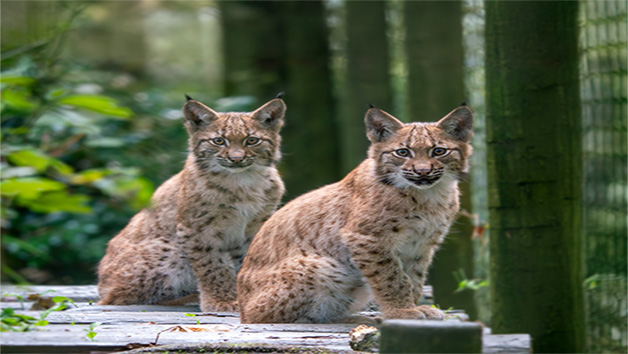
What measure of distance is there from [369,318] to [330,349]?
1029mm

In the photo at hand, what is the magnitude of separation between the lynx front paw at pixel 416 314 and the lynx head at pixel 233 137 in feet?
5.60

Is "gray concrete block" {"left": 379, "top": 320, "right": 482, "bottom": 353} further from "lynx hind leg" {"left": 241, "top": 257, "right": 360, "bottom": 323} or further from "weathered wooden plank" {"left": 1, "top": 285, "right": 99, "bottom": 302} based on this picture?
"weathered wooden plank" {"left": 1, "top": 285, "right": 99, "bottom": 302}

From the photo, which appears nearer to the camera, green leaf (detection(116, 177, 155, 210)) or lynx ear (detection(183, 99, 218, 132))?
green leaf (detection(116, 177, 155, 210))

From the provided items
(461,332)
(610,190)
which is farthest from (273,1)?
(461,332)

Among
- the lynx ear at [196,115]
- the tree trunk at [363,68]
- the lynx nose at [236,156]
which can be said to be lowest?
the lynx nose at [236,156]

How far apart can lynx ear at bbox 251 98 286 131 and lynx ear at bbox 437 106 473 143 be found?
1.60 meters

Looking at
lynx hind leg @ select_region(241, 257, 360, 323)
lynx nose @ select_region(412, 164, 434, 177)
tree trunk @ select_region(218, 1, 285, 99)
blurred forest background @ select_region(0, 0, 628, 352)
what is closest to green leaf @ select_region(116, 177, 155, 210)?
blurred forest background @ select_region(0, 0, 628, 352)

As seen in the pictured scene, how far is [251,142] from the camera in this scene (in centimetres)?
550

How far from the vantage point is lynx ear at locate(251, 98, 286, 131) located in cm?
561

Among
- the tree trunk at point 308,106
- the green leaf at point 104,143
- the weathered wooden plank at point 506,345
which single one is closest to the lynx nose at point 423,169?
the weathered wooden plank at point 506,345

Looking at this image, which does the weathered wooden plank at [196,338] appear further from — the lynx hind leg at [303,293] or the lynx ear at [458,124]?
the lynx ear at [458,124]

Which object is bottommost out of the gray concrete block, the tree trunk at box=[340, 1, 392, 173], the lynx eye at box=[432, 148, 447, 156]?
the gray concrete block

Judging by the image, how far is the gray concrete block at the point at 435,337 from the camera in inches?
111

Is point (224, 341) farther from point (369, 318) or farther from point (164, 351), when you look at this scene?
point (369, 318)
